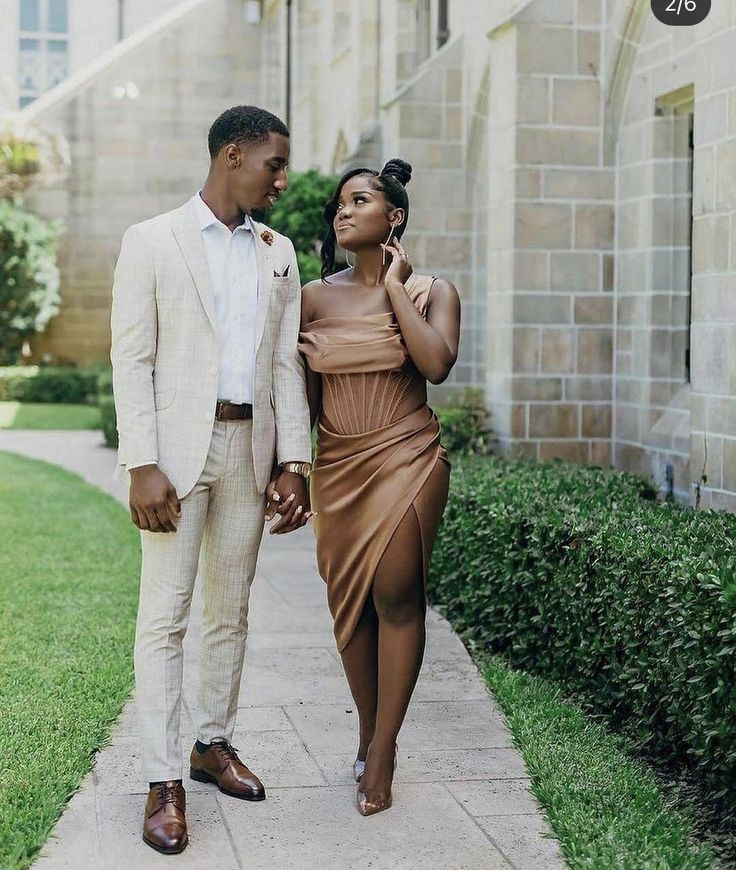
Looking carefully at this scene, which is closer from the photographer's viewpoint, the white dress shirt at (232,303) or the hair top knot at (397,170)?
the white dress shirt at (232,303)

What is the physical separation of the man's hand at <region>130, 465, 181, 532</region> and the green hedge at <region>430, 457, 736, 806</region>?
5.52 ft

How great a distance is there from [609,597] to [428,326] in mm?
1466

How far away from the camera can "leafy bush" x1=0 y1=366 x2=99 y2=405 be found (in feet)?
70.3

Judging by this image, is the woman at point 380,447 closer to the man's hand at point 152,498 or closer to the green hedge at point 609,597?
the man's hand at point 152,498

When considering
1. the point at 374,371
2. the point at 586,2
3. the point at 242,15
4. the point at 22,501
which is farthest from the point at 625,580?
the point at 242,15

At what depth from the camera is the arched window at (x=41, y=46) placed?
115 ft

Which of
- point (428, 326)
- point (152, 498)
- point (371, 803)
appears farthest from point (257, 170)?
point (371, 803)

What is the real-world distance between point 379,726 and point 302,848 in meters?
0.44

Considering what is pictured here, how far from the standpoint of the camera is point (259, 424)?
3.93m

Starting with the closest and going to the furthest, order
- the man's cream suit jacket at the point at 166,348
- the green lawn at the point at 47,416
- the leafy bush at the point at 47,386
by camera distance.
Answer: the man's cream suit jacket at the point at 166,348, the green lawn at the point at 47,416, the leafy bush at the point at 47,386

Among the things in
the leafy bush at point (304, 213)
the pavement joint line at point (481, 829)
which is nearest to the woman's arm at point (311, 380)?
the pavement joint line at point (481, 829)

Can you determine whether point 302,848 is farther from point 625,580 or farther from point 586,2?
point 586,2

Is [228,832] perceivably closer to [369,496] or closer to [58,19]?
[369,496]

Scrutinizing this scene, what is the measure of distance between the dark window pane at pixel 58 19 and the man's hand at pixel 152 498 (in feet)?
113
